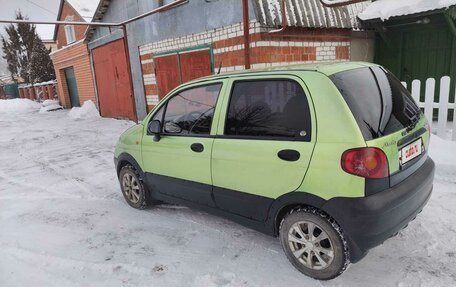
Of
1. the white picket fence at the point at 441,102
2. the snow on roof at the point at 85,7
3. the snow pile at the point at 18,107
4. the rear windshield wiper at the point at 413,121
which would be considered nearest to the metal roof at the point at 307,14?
the white picket fence at the point at 441,102

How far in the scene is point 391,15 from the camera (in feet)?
27.2

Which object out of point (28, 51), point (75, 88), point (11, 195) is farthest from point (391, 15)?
point (28, 51)

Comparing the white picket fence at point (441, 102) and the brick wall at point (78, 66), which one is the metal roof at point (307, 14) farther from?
the brick wall at point (78, 66)

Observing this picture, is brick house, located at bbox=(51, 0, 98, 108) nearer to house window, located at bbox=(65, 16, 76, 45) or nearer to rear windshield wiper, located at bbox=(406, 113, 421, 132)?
house window, located at bbox=(65, 16, 76, 45)

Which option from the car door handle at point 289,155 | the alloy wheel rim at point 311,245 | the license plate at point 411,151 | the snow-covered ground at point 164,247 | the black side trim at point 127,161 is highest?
the car door handle at point 289,155

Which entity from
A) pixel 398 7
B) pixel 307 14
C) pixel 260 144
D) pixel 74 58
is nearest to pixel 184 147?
pixel 260 144

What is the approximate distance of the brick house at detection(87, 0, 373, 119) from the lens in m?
7.31

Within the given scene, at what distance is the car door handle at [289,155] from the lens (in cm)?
267

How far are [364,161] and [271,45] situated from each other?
549 centimetres

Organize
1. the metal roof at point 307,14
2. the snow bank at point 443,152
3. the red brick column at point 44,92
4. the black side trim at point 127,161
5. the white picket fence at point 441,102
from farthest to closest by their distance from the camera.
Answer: the red brick column at point 44,92
the metal roof at point 307,14
the white picket fence at point 441,102
the snow bank at point 443,152
the black side trim at point 127,161

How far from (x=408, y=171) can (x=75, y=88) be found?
20271mm

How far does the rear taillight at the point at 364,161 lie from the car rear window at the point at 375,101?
11 cm

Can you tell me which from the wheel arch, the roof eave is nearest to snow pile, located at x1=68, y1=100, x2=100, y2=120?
the roof eave

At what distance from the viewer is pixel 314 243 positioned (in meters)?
2.76
